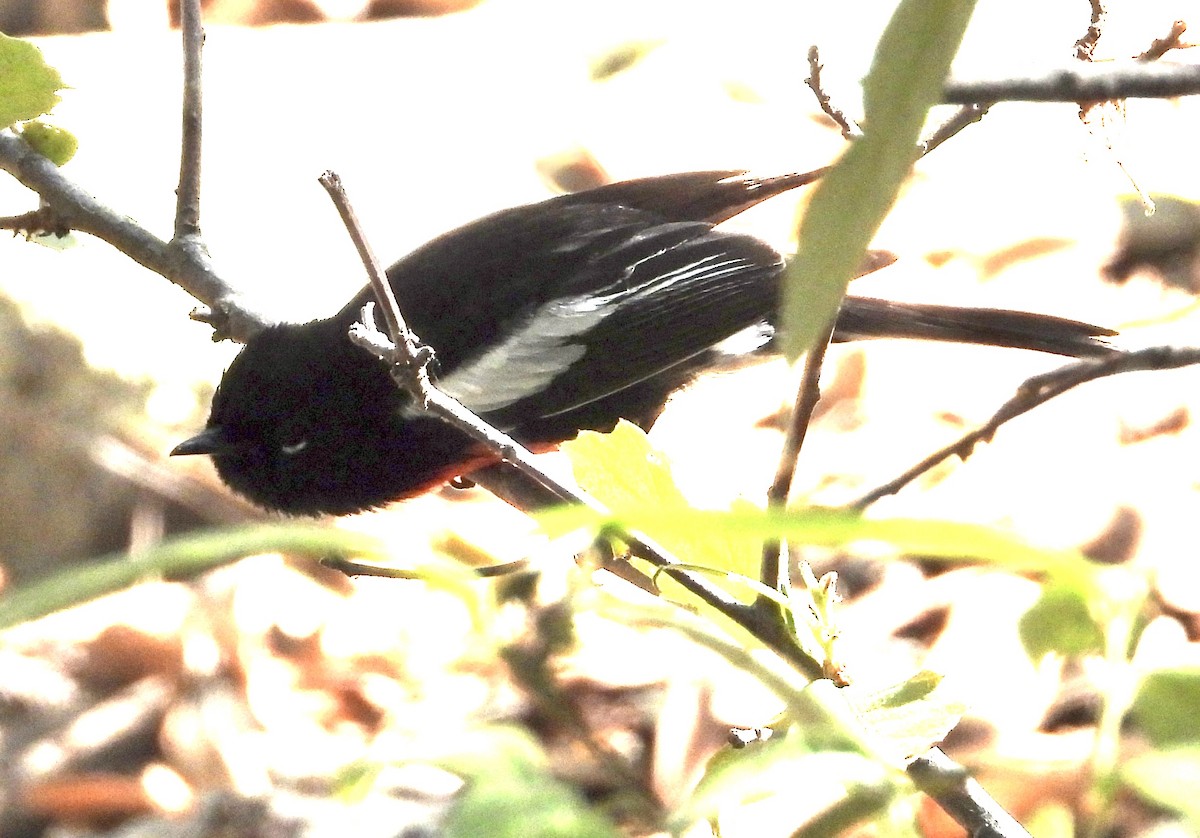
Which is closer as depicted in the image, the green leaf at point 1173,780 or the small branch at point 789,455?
the green leaf at point 1173,780

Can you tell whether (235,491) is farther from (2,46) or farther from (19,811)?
(2,46)

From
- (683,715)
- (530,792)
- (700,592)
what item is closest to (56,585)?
(530,792)

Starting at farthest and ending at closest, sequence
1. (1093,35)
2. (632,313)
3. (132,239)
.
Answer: (632,313) → (132,239) → (1093,35)

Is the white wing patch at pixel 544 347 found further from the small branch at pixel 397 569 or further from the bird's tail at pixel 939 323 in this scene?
the small branch at pixel 397 569

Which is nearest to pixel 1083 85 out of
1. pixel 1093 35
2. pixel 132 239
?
pixel 1093 35

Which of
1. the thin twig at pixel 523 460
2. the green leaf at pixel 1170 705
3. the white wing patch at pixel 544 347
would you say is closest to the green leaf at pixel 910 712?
the thin twig at pixel 523 460

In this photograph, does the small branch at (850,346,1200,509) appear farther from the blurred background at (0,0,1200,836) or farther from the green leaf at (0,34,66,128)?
the green leaf at (0,34,66,128)

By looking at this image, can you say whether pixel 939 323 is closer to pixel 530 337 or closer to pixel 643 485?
pixel 530 337
